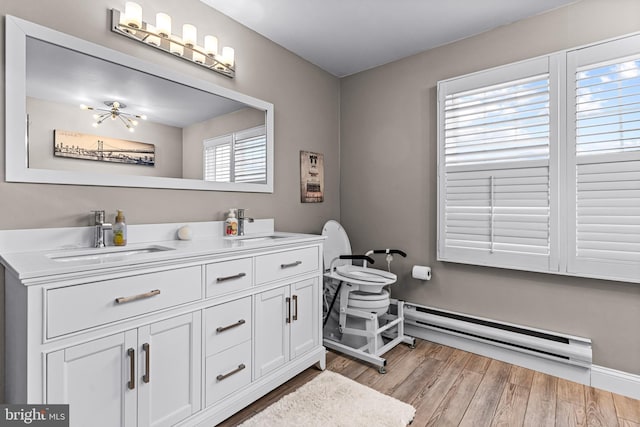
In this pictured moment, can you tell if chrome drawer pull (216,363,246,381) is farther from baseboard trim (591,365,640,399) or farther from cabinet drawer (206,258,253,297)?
baseboard trim (591,365,640,399)

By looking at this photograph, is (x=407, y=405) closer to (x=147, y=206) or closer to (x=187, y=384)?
(x=187, y=384)

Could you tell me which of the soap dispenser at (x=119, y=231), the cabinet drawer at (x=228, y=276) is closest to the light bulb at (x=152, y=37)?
the soap dispenser at (x=119, y=231)

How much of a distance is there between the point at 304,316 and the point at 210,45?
72.4 inches

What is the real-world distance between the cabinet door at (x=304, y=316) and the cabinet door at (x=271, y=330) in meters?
0.06

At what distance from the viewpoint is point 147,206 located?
1783mm

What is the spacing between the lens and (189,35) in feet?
6.32

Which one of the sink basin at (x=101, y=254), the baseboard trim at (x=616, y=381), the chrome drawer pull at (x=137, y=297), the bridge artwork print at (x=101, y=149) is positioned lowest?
the baseboard trim at (x=616, y=381)

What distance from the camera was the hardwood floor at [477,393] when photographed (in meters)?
1.70

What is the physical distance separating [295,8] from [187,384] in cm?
230

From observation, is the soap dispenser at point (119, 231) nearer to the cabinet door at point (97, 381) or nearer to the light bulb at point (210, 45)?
the cabinet door at point (97, 381)

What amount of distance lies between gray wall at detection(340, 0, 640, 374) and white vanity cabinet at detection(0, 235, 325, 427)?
1.24 m

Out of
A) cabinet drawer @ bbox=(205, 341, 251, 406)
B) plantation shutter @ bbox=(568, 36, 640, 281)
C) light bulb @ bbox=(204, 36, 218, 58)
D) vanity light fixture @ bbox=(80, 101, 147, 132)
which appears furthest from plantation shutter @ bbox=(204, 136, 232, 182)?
plantation shutter @ bbox=(568, 36, 640, 281)

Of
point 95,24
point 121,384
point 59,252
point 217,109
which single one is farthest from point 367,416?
point 95,24

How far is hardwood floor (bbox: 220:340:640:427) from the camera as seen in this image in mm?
1701
